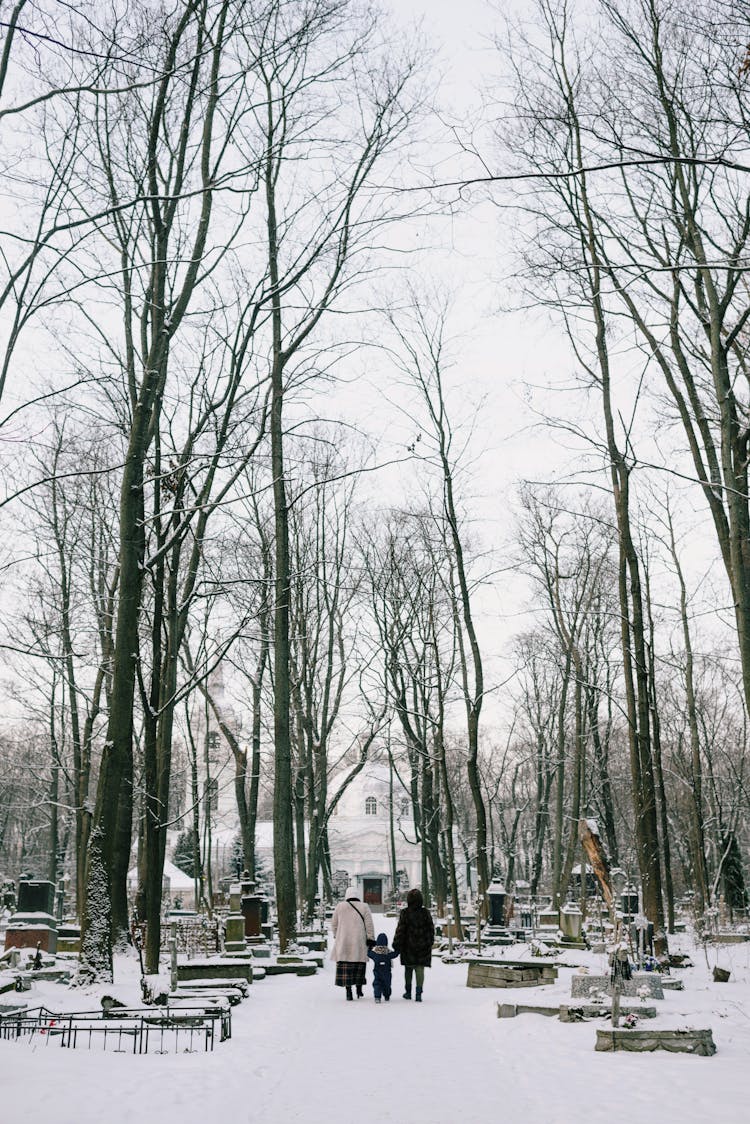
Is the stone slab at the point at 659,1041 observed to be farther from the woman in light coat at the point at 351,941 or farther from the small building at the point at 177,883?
the small building at the point at 177,883

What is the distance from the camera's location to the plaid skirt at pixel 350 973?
12.7m

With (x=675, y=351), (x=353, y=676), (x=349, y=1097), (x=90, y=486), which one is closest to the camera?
(x=349, y=1097)

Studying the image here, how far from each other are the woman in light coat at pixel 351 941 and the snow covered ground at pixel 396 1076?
1.70 m

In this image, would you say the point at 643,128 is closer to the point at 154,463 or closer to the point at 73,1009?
the point at 154,463

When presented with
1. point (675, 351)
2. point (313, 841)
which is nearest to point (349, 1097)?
point (675, 351)

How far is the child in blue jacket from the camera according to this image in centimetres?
1225

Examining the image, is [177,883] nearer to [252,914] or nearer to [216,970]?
[252,914]

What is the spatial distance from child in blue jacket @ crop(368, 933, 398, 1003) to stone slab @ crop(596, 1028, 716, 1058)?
4.49 meters

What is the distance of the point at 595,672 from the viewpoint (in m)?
32.2

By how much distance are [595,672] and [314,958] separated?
57.2 ft

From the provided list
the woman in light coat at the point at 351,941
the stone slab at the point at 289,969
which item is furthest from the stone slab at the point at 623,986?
the stone slab at the point at 289,969

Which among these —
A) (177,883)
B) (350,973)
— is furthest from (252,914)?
(177,883)

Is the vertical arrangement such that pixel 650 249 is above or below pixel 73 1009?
above

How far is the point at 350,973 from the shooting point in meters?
12.7
